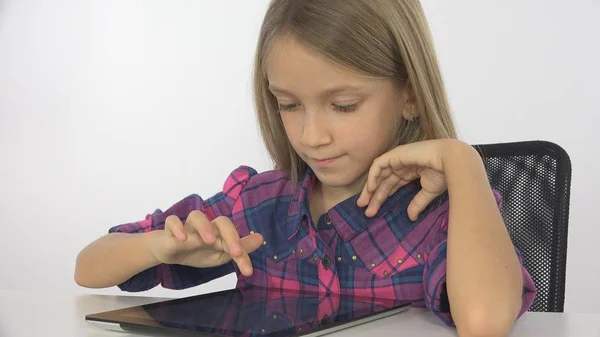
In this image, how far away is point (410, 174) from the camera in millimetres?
994

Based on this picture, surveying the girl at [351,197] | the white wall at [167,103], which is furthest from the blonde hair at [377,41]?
the white wall at [167,103]

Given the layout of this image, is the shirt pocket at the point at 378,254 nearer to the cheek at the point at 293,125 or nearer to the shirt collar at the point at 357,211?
the shirt collar at the point at 357,211

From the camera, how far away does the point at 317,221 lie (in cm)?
112

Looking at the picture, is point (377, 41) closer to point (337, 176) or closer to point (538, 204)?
point (337, 176)

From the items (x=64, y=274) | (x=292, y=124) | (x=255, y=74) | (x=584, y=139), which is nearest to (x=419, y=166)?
(x=292, y=124)

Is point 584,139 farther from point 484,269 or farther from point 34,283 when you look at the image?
point 34,283

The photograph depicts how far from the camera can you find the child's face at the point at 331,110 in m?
0.94

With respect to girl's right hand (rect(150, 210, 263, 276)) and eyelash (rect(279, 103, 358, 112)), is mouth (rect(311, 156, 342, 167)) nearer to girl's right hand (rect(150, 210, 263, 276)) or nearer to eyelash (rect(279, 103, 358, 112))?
eyelash (rect(279, 103, 358, 112))

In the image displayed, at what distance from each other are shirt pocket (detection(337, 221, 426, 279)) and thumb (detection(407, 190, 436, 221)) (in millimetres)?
45

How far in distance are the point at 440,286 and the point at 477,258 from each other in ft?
0.19

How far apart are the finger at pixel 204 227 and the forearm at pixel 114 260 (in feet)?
0.55

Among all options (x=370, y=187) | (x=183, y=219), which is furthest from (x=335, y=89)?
(x=183, y=219)

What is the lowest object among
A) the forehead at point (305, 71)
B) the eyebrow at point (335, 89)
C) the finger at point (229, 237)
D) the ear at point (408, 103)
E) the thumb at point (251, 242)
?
the thumb at point (251, 242)

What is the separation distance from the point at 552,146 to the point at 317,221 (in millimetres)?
344
